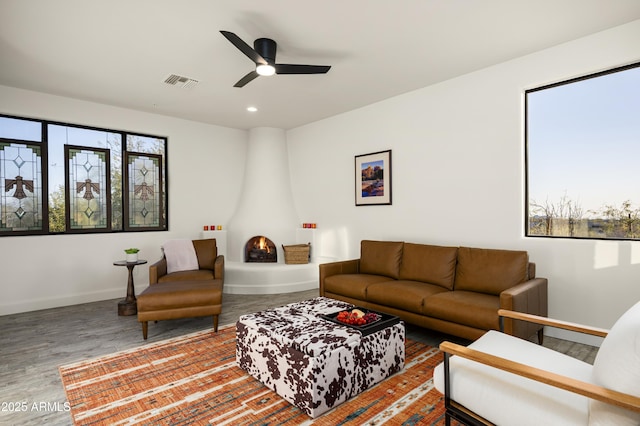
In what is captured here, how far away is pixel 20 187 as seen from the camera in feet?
14.8

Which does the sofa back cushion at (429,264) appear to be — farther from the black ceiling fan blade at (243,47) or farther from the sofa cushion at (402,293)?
the black ceiling fan blade at (243,47)

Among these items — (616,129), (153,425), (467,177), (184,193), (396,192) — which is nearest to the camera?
(153,425)

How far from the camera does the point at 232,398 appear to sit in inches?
91.7

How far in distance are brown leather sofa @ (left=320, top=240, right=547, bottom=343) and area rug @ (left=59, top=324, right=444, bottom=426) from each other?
0.38 m

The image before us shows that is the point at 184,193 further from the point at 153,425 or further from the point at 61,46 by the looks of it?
the point at 153,425

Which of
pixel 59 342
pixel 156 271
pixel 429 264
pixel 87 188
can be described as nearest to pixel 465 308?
pixel 429 264

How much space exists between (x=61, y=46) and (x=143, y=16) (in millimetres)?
1157

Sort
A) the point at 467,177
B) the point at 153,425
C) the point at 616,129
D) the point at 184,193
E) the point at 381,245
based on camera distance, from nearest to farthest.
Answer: the point at 153,425 → the point at 616,129 → the point at 467,177 → the point at 381,245 → the point at 184,193

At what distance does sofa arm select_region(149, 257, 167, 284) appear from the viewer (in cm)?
406

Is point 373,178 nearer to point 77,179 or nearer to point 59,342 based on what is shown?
point 59,342

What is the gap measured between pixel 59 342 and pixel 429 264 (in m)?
3.98

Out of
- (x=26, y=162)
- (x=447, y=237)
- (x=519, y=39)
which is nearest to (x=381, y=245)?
(x=447, y=237)

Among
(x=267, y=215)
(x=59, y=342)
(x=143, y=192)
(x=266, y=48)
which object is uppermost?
(x=266, y=48)

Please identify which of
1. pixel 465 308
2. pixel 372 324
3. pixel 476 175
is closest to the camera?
pixel 372 324
